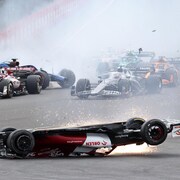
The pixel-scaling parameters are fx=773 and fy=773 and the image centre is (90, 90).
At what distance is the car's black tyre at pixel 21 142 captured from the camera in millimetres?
9656

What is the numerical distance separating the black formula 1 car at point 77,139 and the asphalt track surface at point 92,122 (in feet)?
0.66

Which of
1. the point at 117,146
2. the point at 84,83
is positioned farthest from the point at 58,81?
the point at 117,146

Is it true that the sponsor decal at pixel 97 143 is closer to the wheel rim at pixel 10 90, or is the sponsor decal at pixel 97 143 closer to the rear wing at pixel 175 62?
the wheel rim at pixel 10 90

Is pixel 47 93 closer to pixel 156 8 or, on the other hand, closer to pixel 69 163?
pixel 156 8

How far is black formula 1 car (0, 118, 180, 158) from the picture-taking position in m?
9.70

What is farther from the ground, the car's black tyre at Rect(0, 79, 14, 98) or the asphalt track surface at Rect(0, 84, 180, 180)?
the car's black tyre at Rect(0, 79, 14, 98)

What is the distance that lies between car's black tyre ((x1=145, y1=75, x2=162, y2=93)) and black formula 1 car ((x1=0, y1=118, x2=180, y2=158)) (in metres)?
14.9

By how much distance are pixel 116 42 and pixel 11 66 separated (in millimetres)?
12365

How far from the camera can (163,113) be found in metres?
17.2

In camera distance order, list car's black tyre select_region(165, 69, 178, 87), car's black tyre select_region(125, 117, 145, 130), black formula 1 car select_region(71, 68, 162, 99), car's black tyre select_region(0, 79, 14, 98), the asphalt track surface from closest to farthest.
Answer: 1. the asphalt track surface
2. car's black tyre select_region(125, 117, 145, 130)
3. black formula 1 car select_region(71, 68, 162, 99)
4. car's black tyre select_region(0, 79, 14, 98)
5. car's black tyre select_region(165, 69, 178, 87)

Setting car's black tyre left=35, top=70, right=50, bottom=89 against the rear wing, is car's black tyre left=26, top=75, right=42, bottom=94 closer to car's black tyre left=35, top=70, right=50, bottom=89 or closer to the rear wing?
car's black tyre left=35, top=70, right=50, bottom=89

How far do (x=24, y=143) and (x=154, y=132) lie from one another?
1685mm

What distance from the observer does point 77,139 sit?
32.8 feet

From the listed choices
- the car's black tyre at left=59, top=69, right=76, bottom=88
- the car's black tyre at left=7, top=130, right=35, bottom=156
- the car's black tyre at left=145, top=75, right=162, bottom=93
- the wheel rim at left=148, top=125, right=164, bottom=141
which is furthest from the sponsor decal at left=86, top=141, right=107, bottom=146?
the car's black tyre at left=59, top=69, right=76, bottom=88
